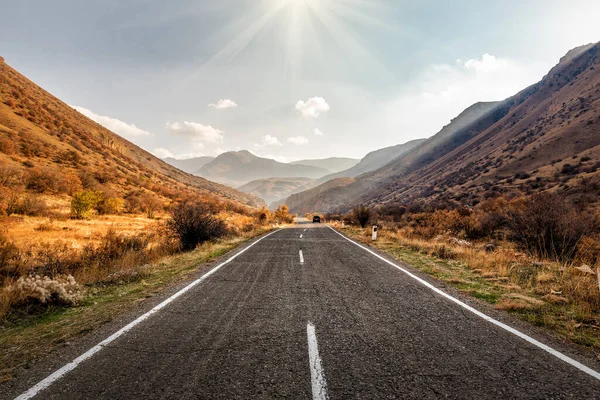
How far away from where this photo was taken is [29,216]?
17406 millimetres

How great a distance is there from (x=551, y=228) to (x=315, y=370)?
12070 mm

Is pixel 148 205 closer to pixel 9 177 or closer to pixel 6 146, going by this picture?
pixel 6 146

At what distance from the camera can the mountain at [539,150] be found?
35.9 metres

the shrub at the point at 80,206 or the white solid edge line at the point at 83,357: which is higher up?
the shrub at the point at 80,206

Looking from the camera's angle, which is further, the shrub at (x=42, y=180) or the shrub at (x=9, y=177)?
the shrub at (x=42, y=180)

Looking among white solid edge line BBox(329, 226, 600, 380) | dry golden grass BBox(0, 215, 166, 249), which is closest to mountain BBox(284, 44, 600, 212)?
white solid edge line BBox(329, 226, 600, 380)

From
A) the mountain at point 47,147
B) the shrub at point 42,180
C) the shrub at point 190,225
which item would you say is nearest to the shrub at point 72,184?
the mountain at point 47,147

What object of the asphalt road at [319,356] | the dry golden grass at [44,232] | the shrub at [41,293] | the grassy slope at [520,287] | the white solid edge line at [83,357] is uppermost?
the dry golden grass at [44,232]

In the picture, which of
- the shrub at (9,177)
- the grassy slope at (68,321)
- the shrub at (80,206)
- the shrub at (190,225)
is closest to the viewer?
the grassy slope at (68,321)

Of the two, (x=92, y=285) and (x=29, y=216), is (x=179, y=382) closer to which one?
(x=92, y=285)

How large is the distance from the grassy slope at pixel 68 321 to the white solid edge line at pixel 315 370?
10.6 ft

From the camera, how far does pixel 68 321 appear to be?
4645mm

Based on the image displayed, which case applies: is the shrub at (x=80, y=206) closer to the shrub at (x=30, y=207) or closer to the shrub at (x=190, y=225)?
the shrub at (x=30, y=207)

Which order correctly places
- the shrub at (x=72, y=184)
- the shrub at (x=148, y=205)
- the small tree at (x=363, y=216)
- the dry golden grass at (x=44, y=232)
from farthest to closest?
the shrub at (x=148, y=205)
the small tree at (x=363, y=216)
the shrub at (x=72, y=184)
the dry golden grass at (x=44, y=232)
